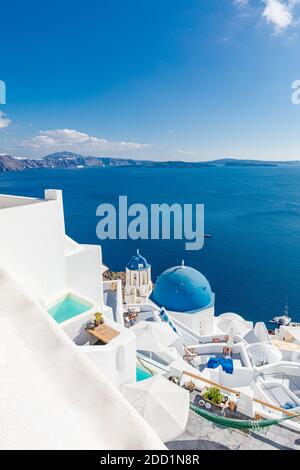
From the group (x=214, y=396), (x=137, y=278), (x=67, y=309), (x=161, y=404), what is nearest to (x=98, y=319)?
(x=67, y=309)

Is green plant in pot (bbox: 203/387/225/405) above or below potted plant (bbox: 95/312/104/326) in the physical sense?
below

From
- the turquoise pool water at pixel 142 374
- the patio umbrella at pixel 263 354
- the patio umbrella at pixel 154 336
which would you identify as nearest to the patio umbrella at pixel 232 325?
the patio umbrella at pixel 263 354

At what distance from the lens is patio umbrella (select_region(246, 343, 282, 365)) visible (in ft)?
58.9

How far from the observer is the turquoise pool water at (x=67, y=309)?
9.64 metres

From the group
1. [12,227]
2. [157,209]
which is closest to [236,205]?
[157,209]

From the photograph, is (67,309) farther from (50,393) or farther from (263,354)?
(263,354)

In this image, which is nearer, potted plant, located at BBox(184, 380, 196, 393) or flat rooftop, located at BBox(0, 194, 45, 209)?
potted plant, located at BBox(184, 380, 196, 393)

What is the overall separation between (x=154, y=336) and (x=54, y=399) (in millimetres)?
14238

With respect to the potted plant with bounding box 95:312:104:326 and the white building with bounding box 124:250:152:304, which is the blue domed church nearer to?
the white building with bounding box 124:250:152:304

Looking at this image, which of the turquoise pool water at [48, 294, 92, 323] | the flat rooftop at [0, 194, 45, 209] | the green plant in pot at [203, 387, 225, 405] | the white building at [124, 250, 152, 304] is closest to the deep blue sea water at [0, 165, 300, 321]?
the white building at [124, 250, 152, 304]

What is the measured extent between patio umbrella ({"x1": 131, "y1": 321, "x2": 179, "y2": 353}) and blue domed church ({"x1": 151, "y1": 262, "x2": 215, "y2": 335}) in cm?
487

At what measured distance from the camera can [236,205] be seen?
10456cm

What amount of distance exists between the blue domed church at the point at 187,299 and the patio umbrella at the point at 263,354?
4394 millimetres
